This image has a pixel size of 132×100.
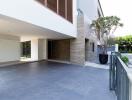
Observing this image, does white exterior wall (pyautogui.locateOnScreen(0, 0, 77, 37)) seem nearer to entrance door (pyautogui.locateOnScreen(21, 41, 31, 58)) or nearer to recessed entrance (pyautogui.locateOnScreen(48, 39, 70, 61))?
recessed entrance (pyautogui.locateOnScreen(48, 39, 70, 61))

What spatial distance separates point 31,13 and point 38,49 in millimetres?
11524

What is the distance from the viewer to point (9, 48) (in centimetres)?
1427

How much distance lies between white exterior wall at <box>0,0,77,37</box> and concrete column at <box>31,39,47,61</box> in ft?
29.1

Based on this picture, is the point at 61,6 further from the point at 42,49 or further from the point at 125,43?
the point at 125,43

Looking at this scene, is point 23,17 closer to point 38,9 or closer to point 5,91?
point 38,9

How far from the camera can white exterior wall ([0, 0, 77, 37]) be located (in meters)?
4.57

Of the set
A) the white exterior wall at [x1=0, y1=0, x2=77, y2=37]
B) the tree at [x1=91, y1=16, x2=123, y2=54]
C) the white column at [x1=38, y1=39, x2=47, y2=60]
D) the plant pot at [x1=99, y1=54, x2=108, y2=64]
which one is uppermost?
the tree at [x1=91, y1=16, x2=123, y2=54]

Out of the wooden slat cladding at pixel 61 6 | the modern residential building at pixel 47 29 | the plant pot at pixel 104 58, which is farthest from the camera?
the plant pot at pixel 104 58

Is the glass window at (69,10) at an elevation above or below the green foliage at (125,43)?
above

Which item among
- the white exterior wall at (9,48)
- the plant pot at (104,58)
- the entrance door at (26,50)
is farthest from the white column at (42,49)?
the plant pot at (104,58)

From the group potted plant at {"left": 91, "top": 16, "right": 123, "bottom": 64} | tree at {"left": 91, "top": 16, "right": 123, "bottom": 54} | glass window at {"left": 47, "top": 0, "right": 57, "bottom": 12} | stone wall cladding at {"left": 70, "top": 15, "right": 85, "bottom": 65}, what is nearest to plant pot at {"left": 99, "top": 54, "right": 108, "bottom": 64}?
potted plant at {"left": 91, "top": 16, "right": 123, "bottom": 64}

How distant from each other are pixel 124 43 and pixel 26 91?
25.5 meters

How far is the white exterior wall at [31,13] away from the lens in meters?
4.57

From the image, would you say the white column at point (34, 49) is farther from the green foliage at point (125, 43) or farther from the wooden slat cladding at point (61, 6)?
the green foliage at point (125, 43)
